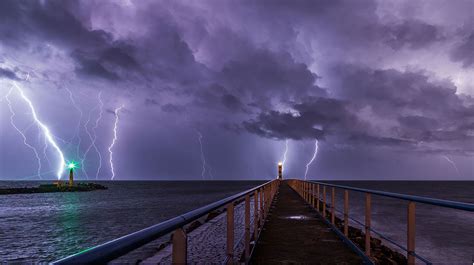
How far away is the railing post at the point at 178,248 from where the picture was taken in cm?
181

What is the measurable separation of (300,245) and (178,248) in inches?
217

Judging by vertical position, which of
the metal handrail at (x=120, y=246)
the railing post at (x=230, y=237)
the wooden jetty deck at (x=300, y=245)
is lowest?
the wooden jetty deck at (x=300, y=245)

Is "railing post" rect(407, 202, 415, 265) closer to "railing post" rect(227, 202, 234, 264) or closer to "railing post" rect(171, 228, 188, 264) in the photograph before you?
"railing post" rect(227, 202, 234, 264)

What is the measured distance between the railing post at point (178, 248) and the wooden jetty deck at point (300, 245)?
13.5ft

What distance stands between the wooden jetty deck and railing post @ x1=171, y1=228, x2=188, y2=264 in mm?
4111

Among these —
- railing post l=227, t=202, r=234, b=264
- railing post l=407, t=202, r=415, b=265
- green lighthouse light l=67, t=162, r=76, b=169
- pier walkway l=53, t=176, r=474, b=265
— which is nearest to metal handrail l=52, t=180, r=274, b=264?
pier walkway l=53, t=176, r=474, b=265

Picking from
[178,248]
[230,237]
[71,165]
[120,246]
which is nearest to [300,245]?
[230,237]

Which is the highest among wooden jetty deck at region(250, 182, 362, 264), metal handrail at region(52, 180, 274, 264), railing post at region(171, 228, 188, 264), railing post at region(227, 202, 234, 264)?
metal handrail at region(52, 180, 274, 264)

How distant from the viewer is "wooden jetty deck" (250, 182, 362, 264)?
580 cm

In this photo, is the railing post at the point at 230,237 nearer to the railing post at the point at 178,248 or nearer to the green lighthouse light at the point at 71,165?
the railing post at the point at 178,248

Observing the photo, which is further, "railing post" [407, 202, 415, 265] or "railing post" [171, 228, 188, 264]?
"railing post" [407, 202, 415, 265]

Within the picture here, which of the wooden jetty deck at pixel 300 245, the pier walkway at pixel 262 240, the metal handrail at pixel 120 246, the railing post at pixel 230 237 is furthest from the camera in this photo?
the wooden jetty deck at pixel 300 245

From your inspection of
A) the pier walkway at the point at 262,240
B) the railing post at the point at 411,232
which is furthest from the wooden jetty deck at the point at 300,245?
the railing post at the point at 411,232

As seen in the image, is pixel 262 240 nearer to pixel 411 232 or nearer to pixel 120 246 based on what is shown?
pixel 411 232
